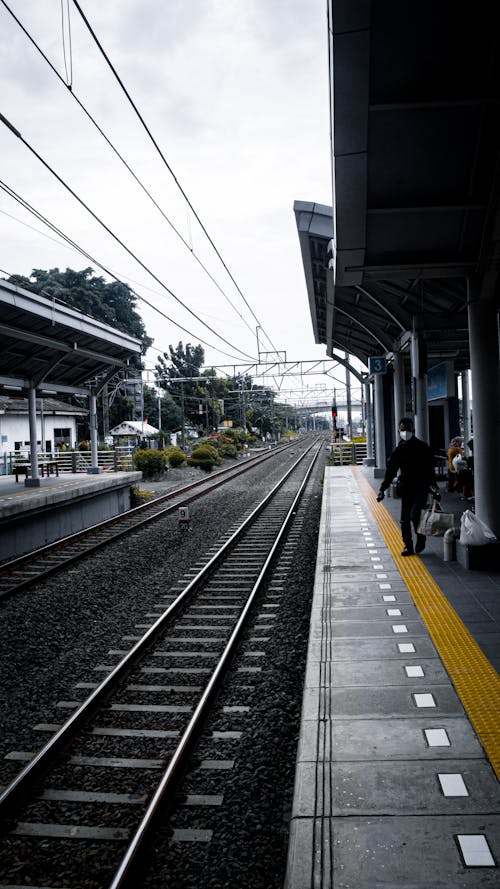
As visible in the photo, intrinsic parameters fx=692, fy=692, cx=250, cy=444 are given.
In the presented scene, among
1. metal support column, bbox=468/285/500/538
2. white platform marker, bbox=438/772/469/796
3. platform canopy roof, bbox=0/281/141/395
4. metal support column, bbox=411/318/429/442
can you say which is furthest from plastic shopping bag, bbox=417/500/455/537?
platform canopy roof, bbox=0/281/141/395

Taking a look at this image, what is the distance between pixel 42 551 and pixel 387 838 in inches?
376

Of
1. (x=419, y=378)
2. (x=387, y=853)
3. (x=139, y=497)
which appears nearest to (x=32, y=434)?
(x=139, y=497)

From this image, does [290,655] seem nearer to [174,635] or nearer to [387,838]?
[174,635]

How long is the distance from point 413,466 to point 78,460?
74.1ft

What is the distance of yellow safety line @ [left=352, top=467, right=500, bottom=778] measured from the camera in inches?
159

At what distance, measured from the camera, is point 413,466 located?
Result: 333 inches

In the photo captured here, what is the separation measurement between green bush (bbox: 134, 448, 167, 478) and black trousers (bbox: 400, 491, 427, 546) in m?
20.4

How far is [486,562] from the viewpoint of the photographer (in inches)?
315

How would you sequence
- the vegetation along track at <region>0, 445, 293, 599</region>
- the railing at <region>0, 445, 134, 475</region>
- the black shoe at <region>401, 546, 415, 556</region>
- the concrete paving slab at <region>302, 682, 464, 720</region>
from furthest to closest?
the railing at <region>0, 445, 134, 475</region> → the vegetation along track at <region>0, 445, 293, 599</region> → the black shoe at <region>401, 546, 415, 556</region> → the concrete paving slab at <region>302, 682, 464, 720</region>


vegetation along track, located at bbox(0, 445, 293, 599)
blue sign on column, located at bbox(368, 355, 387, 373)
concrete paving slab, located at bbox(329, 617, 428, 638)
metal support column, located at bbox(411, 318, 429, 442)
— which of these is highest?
blue sign on column, located at bbox(368, 355, 387, 373)

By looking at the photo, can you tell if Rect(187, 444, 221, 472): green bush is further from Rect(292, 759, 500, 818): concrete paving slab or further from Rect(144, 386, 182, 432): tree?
Rect(292, 759, 500, 818): concrete paving slab

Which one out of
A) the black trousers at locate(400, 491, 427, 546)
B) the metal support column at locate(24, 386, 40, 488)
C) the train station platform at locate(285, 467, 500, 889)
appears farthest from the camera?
the metal support column at locate(24, 386, 40, 488)

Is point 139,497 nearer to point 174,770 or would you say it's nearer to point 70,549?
point 70,549

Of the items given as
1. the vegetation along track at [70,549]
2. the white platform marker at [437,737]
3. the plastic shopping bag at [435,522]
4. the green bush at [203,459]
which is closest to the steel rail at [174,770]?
the white platform marker at [437,737]
